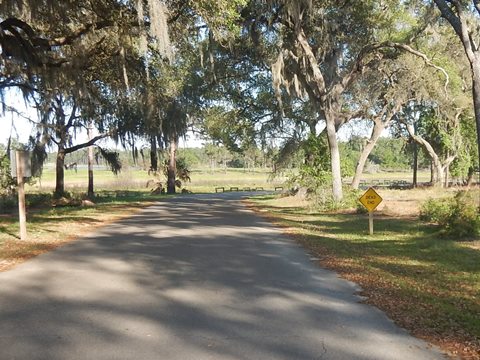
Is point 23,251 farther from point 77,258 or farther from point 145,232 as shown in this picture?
point 145,232

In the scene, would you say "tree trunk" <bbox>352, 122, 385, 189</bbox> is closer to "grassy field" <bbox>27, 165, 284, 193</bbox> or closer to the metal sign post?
"grassy field" <bbox>27, 165, 284, 193</bbox>

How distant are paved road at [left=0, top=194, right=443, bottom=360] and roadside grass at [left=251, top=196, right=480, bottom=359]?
35cm

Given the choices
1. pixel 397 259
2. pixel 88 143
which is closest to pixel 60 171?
pixel 88 143

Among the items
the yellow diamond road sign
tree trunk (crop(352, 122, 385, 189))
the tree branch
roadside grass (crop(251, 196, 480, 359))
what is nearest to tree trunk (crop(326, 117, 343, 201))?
roadside grass (crop(251, 196, 480, 359))

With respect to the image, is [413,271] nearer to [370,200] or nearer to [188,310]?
[188,310]

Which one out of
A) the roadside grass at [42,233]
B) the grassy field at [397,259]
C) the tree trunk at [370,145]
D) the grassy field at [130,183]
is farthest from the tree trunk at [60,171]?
the tree trunk at [370,145]

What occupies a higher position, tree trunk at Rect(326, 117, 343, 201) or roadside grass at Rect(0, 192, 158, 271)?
tree trunk at Rect(326, 117, 343, 201)

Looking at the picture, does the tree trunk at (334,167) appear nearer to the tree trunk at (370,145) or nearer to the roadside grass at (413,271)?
the roadside grass at (413,271)

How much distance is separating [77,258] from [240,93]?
23911mm

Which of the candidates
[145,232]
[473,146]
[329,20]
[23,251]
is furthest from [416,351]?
[473,146]

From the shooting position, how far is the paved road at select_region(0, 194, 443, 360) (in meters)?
4.62

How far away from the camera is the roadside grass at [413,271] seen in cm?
541

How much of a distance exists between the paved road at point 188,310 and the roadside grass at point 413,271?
35cm

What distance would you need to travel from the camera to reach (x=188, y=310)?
5.93m
